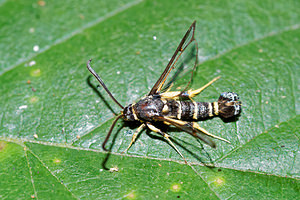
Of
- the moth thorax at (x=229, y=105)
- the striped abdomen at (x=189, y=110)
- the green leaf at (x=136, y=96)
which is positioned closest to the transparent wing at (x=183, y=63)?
the green leaf at (x=136, y=96)

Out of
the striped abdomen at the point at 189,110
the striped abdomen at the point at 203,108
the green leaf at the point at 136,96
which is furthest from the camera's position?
the striped abdomen at the point at 189,110

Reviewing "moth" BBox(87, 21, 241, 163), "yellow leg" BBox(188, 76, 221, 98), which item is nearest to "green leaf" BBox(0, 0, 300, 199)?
"yellow leg" BBox(188, 76, 221, 98)

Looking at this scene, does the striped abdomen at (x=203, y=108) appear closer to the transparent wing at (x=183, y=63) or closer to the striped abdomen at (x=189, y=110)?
the striped abdomen at (x=189, y=110)

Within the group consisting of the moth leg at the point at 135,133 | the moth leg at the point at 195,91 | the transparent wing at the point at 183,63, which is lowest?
the moth leg at the point at 135,133

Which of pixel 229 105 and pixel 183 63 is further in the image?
pixel 183 63

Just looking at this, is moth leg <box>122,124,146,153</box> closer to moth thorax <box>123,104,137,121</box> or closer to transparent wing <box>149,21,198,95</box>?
moth thorax <box>123,104,137,121</box>

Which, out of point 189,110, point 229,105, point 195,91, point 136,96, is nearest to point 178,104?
point 189,110

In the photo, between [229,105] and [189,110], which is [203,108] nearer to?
[189,110]
